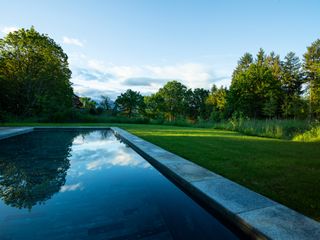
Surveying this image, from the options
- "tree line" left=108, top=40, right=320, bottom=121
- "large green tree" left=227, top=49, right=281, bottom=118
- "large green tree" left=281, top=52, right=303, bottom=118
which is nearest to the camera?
"tree line" left=108, top=40, right=320, bottom=121

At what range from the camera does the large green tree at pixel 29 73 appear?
1603 cm

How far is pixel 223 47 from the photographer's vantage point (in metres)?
11.1

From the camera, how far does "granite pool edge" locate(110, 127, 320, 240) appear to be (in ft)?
4.74

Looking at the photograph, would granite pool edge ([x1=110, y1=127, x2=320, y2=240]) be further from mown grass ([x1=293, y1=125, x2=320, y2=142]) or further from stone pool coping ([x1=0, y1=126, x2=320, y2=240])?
mown grass ([x1=293, y1=125, x2=320, y2=142])

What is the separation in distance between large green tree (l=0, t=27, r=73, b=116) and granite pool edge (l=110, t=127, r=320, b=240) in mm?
16241

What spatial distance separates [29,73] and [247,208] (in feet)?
66.1

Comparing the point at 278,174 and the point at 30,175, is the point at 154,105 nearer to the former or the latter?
the point at 30,175

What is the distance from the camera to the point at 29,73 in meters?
16.5

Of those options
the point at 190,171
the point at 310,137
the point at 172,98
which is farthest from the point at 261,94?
the point at 190,171

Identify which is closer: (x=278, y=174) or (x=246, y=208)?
(x=246, y=208)

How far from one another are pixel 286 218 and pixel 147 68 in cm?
1725

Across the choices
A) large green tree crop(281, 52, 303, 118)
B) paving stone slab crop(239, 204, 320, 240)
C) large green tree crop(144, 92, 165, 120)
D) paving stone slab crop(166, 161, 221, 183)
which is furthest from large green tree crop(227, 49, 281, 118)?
paving stone slab crop(239, 204, 320, 240)

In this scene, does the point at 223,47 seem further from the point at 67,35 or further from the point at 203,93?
the point at 203,93

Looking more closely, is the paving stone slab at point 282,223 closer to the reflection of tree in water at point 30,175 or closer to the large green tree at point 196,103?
the reflection of tree in water at point 30,175
